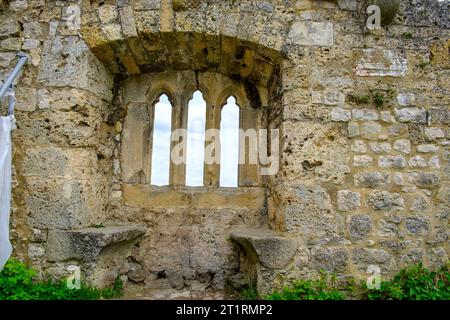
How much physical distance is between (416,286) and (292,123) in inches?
74.3

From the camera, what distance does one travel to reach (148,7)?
3623mm

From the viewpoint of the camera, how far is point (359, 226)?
11.3 ft

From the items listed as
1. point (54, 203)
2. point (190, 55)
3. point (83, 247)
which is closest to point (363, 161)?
point (190, 55)

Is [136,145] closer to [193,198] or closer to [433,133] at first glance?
[193,198]

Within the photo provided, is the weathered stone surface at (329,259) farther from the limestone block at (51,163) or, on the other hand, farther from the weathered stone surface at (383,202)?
the limestone block at (51,163)

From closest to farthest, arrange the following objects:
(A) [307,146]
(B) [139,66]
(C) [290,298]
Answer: (C) [290,298]
(A) [307,146]
(B) [139,66]

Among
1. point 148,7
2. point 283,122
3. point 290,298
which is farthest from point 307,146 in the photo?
point 148,7

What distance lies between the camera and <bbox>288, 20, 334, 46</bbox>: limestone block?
3627mm

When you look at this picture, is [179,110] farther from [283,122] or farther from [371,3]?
[371,3]

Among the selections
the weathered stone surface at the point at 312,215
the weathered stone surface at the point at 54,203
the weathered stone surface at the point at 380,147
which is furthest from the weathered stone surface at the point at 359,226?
the weathered stone surface at the point at 54,203

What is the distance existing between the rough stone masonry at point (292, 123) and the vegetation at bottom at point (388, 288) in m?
0.09

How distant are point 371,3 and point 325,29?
1.65 feet

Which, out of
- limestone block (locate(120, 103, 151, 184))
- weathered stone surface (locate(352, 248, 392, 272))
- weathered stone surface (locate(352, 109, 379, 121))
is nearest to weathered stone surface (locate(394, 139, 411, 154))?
weathered stone surface (locate(352, 109, 379, 121))
